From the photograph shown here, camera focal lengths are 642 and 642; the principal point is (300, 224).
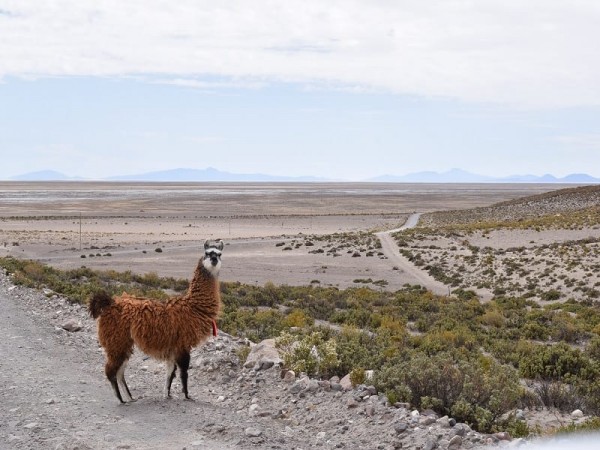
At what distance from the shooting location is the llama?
7645 millimetres

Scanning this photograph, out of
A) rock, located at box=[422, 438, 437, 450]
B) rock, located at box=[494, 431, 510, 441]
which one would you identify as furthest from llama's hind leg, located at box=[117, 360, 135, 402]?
rock, located at box=[494, 431, 510, 441]

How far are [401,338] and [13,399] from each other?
27.1ft

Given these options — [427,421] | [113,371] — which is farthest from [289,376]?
[427,421]

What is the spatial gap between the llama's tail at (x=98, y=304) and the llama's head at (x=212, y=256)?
1.24m

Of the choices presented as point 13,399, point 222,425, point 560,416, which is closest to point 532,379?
point 560,416

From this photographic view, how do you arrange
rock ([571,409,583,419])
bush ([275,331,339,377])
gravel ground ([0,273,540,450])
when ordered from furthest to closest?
bush ([275,331,339,377]) < rock ([571,409,583,419]) < gravel ground ([0,273,540,450])

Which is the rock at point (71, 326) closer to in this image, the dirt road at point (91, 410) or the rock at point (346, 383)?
the dirt road at point (91, 410)

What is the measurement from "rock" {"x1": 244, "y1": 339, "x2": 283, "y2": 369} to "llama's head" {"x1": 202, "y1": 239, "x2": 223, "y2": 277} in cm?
194

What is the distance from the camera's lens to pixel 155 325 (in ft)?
25.2

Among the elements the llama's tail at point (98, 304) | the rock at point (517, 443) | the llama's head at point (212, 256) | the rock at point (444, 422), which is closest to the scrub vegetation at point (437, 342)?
the rock at point (444, 422)

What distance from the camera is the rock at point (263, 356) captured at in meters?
9.25

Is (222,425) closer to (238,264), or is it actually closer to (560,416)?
(560,416)

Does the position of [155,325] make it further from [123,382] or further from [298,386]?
[298,386]

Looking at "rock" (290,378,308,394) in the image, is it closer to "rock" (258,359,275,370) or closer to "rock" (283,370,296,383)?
"rock" (283,370,296,383)
